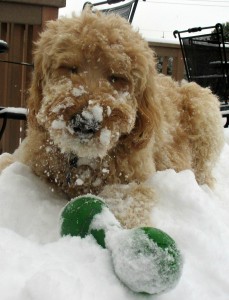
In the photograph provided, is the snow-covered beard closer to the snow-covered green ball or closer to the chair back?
the snow-covered green ball

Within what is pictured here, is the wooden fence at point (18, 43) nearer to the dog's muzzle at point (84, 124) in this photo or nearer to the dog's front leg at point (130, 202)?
the dog's front leg at point (130, 202)

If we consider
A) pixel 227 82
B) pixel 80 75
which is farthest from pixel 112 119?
pixel 227 82

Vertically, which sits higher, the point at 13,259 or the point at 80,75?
the point at 80,75

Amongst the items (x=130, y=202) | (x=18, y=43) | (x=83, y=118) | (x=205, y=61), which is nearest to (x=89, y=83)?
(x=83, y=118)

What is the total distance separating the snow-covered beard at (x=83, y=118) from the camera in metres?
1.92

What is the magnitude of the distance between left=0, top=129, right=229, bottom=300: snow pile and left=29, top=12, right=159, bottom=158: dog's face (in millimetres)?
337

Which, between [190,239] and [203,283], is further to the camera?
[190,239]

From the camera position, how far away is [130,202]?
229 centimetres

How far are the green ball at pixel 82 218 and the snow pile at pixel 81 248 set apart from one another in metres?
0.03

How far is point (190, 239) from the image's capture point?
188 centimetres

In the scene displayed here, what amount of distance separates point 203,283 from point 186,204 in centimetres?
67

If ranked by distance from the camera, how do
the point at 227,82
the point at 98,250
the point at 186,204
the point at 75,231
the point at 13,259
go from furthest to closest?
the point at 227,82, the point at 186,204, the point at 75,231, the point at 98,250, the point at 13,259

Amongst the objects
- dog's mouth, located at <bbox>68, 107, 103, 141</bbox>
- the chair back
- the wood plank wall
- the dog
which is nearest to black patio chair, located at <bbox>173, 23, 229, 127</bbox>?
the chair back

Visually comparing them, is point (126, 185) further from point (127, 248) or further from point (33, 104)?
point (127, 248)
